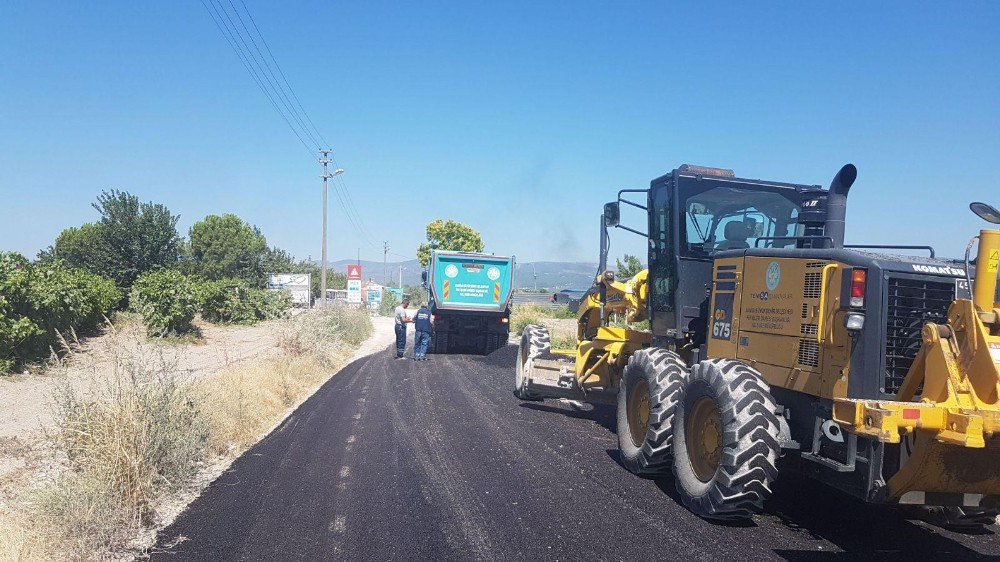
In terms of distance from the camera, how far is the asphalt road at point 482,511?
518 cm

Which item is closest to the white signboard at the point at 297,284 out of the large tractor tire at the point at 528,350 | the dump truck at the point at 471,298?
the dump truck at the point at 471,298

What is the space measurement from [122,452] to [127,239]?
2550 cm

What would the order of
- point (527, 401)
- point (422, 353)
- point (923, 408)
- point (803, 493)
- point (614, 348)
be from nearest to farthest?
point (923, 408), point (803, 493), point (614, 348), point (527, 401), point (422, 353)

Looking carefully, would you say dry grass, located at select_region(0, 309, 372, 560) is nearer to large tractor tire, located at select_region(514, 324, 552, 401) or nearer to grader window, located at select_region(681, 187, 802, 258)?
large tractor tire, located at select_region(514, 324, 552, 401)

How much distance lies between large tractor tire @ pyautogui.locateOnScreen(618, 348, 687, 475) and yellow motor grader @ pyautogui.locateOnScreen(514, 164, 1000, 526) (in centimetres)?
2

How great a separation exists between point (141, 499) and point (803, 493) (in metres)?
5.74

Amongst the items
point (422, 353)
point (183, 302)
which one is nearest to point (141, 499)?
Answer: point (422, 353)

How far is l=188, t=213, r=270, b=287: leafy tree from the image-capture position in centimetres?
4647

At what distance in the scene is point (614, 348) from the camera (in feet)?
31.5

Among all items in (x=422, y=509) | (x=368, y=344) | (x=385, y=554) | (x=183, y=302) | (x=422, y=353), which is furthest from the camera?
(x=368, y=344)

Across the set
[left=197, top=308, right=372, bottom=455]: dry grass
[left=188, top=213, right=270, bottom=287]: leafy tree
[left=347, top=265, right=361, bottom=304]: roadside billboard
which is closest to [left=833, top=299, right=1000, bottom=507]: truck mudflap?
[left=197, top=308, right=372, bottom=455]: dry grass

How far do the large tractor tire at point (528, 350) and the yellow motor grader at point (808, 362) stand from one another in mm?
3617

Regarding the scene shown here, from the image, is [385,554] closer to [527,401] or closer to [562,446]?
[562,446]

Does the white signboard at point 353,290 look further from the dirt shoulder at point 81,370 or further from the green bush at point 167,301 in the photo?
the dirt shoulder at point 81,370
